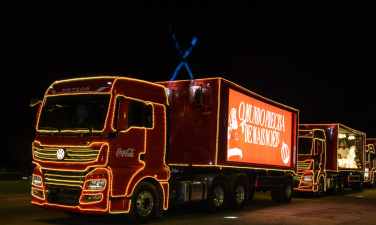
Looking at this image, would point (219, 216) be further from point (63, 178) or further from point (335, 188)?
point (335, 188)

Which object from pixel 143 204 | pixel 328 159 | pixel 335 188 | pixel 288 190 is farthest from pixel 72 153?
pixel 335 188

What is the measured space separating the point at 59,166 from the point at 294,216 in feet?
21.9

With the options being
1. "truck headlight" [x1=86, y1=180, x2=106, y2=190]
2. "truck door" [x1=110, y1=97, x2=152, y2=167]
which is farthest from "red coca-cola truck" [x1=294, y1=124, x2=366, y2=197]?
"truck headlight" [x1=86, y1=180, x2=106, y2=190]

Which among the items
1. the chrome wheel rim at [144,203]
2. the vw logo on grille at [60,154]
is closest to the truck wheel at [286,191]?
the chrome wheel rim at [144,203]

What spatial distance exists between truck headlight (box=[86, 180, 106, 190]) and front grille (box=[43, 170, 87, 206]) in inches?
6.0

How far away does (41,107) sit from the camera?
1026cm

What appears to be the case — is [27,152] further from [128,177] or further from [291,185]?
[128,177]

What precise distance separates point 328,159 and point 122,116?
15.8 meters

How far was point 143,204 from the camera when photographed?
1012 centimetres

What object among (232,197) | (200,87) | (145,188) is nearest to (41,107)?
(145,188)

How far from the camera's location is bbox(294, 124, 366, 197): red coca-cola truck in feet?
65.1

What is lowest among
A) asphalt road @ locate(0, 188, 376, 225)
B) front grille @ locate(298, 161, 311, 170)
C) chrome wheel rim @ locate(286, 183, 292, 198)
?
asphalt road @ locate(0, 188, 376, 225)

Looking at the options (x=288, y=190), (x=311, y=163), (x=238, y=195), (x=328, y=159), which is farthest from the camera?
(x=328, y=159)

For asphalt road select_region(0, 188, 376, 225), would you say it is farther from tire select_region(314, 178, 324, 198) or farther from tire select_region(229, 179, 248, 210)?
tire select_region(314, 178, 324, 198)
